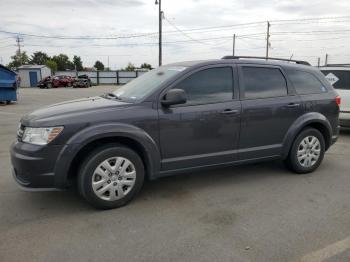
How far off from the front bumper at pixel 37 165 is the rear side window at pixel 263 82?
262 centimetres

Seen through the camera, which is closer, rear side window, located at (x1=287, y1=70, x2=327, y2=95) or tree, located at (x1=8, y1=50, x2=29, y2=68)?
rear side window, located at (x1=287, y1=70, x2=327, y2=95)

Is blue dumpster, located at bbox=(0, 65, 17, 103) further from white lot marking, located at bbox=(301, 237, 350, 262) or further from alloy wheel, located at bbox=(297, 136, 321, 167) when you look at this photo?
white lot marking, located at bbox=(301, 237, 350, 262)

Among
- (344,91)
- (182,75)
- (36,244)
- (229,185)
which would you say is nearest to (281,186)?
(229,185)

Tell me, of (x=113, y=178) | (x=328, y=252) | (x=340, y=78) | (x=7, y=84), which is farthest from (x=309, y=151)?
(x=7, y=84)

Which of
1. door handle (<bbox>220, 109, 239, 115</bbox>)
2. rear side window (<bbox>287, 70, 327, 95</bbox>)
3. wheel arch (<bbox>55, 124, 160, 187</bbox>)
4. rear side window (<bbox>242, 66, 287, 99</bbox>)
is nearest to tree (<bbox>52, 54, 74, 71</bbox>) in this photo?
rear side window (<bbox>287, 70, 327, 95</bbox>)

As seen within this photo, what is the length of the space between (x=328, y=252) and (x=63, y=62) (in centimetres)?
9623

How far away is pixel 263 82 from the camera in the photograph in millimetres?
4930

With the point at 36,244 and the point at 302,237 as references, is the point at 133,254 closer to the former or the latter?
the point at 36,244

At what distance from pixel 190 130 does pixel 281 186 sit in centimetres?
157

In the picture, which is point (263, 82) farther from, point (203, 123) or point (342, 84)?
point (342, 84)

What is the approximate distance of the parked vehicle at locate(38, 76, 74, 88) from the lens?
131 feet

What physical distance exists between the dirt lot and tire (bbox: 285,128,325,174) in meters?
0.20

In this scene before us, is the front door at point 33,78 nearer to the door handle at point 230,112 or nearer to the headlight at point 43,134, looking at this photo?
the headlight at point 43,134

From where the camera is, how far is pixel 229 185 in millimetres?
4801
